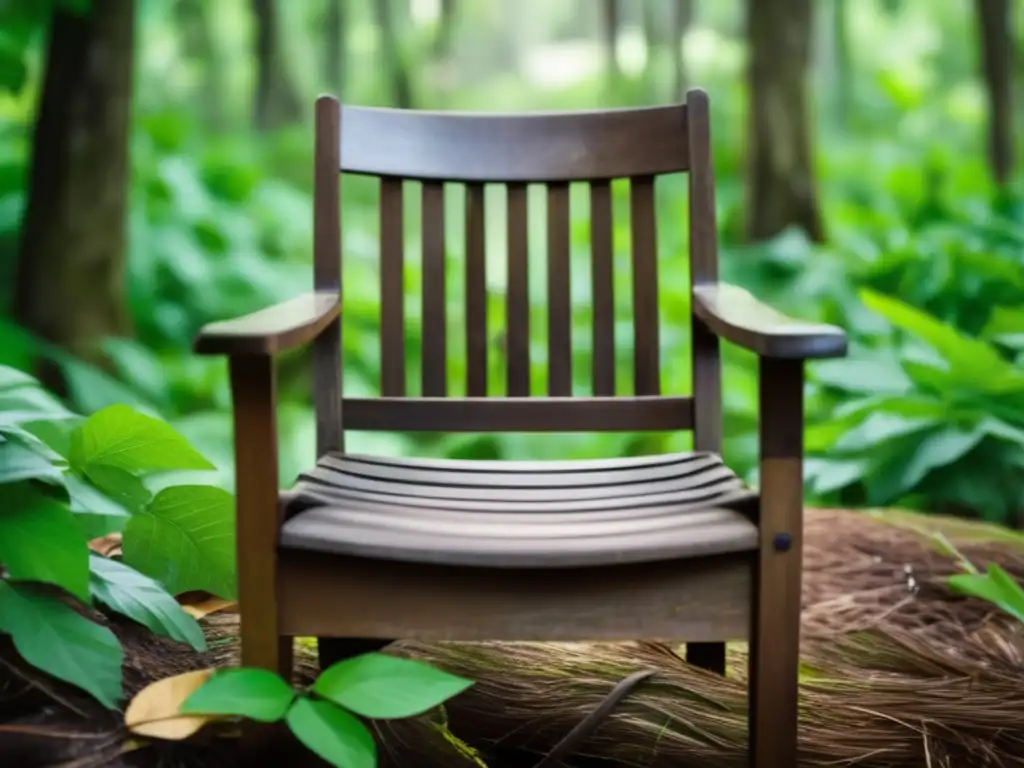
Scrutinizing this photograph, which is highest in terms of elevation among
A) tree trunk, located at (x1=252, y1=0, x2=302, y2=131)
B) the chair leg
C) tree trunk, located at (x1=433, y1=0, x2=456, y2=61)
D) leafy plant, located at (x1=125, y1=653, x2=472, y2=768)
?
tree trunk, located at (x1=433, y1=0, x2=456, y2=61)

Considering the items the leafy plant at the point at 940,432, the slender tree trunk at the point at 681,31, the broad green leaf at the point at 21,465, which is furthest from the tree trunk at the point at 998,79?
the broad green leaf at the point at 21,465

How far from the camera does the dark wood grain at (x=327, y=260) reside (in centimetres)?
164

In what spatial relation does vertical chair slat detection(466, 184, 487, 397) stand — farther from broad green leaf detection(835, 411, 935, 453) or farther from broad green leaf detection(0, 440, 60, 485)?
broad green leaf detection(835, 411, 935, 453)

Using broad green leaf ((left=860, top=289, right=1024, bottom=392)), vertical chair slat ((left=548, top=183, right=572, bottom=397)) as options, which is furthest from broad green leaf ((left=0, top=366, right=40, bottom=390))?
broad green leaf ((left=860, top=289, right=1024, bottom=392))

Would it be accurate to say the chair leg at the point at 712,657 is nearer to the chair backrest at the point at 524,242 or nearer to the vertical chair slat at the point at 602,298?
the chair backrest at the point at 524,242

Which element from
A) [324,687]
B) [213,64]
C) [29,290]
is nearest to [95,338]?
[29,290]

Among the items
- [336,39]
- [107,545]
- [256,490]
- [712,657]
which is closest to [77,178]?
[107,545]

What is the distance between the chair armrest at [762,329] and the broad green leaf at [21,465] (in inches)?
35.5

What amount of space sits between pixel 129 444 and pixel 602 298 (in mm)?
796

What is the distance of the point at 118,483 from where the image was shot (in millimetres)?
1565

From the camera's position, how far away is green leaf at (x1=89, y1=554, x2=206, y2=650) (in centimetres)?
143

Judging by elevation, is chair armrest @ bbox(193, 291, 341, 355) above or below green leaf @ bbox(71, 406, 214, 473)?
above

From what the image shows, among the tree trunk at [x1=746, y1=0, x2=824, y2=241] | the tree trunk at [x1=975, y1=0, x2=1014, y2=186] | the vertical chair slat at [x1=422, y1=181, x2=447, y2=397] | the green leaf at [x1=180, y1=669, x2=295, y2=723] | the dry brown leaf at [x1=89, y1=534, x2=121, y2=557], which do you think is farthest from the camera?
the tree trunk at [x1=975, y1=0, x2=1014, y2=186]

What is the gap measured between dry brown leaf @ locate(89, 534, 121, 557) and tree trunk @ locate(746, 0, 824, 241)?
4038mm
